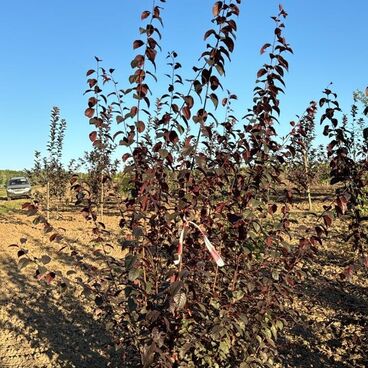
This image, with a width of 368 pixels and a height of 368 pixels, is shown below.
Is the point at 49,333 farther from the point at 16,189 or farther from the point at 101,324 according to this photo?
the point at 16,189

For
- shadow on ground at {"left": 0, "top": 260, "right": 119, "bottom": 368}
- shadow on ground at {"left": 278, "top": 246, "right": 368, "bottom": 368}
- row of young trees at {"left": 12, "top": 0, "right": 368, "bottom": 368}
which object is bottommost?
shadow on ground at {"left": 0, "top": 260, "right": 119, "bottom": 368}

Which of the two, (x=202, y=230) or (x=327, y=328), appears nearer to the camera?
(x=202, y=230)

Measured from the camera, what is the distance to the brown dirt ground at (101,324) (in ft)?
14.3

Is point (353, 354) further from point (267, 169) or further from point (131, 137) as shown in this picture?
point (131, 137)

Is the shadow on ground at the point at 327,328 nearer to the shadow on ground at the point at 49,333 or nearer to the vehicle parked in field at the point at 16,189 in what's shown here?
the shadow on ground at the point at 49,333

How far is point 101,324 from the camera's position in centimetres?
535

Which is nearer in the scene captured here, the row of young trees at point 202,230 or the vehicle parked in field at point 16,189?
the row of young trees at point 202,230

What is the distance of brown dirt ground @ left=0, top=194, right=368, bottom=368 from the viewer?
4359mm

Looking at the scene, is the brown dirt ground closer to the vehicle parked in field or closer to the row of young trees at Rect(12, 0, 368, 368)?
the row of young trees at Rect(12, 0, 368, 368)

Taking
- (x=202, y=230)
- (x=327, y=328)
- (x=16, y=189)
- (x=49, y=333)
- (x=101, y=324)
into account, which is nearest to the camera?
(x=202, y=230)

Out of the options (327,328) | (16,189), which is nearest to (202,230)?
(327,328)

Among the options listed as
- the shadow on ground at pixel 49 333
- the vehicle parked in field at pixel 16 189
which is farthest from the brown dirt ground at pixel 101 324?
the vehicle parked in field at pixel 16 189

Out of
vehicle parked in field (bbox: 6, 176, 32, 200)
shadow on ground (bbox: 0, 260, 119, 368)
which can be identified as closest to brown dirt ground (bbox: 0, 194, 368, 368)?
shadow on ground (bbox: 0, 260, 119, 368)

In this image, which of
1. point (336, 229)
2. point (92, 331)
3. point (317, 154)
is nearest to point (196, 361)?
point (92, 331)
